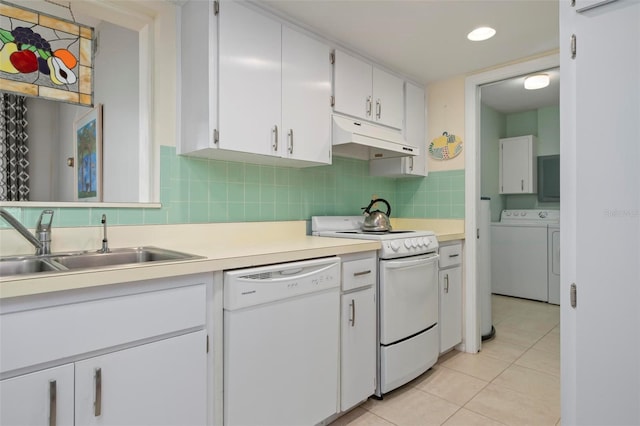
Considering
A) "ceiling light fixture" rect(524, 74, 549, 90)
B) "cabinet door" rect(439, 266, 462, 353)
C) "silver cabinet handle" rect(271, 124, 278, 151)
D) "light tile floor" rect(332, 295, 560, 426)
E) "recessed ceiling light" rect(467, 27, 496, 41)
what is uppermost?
"ceiling light fixture" rect(524, 74, 549, 90)

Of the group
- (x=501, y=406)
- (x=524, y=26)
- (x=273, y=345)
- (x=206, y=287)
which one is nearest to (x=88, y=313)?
(x=206, y=287)

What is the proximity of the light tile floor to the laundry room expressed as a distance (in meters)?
1.31

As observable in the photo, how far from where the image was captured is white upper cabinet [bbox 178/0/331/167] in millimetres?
1731

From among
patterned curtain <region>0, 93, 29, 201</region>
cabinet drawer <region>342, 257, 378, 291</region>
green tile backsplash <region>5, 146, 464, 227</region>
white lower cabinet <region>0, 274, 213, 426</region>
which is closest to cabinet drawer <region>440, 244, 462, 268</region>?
green tile backsplash <region>5, 146, 464, 227</region>

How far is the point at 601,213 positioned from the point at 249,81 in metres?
1.61

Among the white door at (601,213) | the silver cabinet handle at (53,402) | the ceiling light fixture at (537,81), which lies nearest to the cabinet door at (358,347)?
the white door at (601,213)

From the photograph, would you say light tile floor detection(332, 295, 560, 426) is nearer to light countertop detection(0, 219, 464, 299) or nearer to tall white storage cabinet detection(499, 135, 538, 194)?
light countertop detection(0, 219, 464, 299)

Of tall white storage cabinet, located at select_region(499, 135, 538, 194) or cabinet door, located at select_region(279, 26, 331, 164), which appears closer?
cabinet door, located at select_region(279, 26, 331, 164)

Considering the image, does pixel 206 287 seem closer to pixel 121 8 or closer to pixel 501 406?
pixel 121 8

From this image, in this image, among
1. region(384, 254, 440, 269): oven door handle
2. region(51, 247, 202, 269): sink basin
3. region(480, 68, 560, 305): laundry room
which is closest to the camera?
region(51, 247, 202, 269): sink basin

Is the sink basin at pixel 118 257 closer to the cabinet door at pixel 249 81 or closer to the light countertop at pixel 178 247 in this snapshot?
the light countertop at pixel 178 247

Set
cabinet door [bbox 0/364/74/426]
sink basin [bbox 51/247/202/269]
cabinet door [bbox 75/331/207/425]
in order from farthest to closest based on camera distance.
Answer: sink basin [bbox 51/247/202/269], cabinet door [bbox 75/331/207/425], cabinet door [bbox 0/364/74/426]

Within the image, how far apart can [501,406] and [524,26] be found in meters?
2.27

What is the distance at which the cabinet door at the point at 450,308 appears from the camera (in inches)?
103
